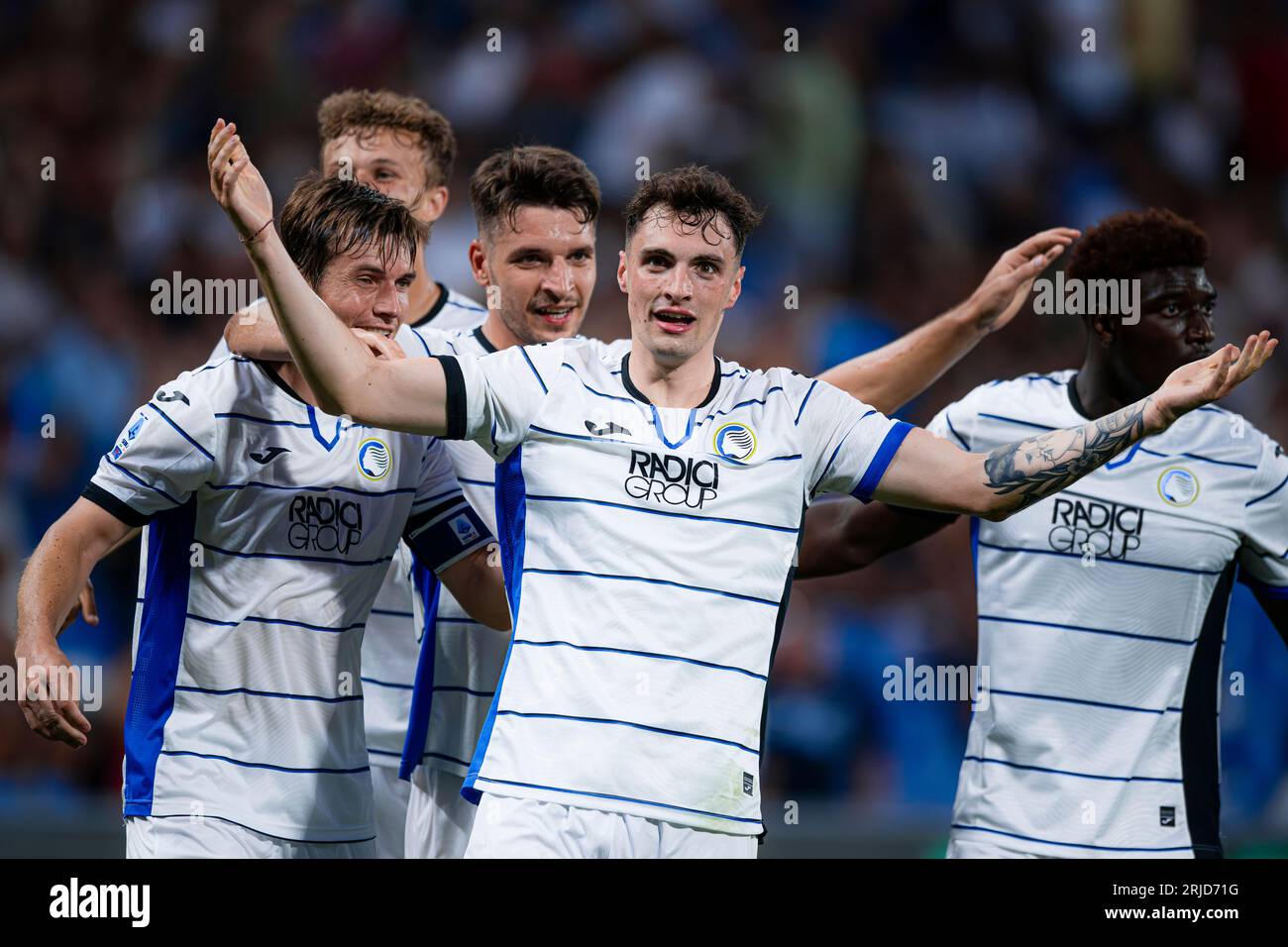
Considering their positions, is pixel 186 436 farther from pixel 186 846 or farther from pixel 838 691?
pixel 838 691

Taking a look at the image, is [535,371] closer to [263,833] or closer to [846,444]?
[846,444]

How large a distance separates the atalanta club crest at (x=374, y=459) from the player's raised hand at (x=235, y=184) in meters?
0.78

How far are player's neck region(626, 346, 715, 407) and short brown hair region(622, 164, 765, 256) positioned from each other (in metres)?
0.30

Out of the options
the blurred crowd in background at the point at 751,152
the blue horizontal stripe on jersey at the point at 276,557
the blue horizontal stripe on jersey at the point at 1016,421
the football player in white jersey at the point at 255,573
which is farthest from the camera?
the blurred crowd in background at the point at 751,152

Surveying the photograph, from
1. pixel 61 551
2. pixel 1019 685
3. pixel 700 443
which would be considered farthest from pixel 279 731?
pixel 1019 685

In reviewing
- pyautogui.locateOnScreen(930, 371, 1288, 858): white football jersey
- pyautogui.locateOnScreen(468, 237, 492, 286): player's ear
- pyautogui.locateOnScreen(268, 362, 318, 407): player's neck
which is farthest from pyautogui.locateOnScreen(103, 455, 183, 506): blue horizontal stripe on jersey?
pyautogui.locateOnScreen(930, 371, 1288, 858): white football jersey

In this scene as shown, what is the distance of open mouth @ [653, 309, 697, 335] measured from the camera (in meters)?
3.84

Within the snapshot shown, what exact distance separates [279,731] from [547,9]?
6565 millimetres

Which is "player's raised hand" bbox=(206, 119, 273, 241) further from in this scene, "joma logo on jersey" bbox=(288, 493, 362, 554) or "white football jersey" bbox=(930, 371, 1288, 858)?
"white football jersey" bbox=(930, 371, 1288, 858)

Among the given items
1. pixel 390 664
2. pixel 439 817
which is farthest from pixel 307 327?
pixel 390 664

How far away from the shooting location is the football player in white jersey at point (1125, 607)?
14.5ft

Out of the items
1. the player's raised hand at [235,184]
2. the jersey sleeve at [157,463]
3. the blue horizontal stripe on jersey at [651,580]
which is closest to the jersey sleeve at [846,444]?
the blue horizontal stripe on jersey at [651,580]

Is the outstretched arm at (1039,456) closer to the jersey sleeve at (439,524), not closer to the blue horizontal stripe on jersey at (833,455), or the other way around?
the blue horizontal stripe on jersey at (833,455)

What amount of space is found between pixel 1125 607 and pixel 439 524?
1823 millimetres
